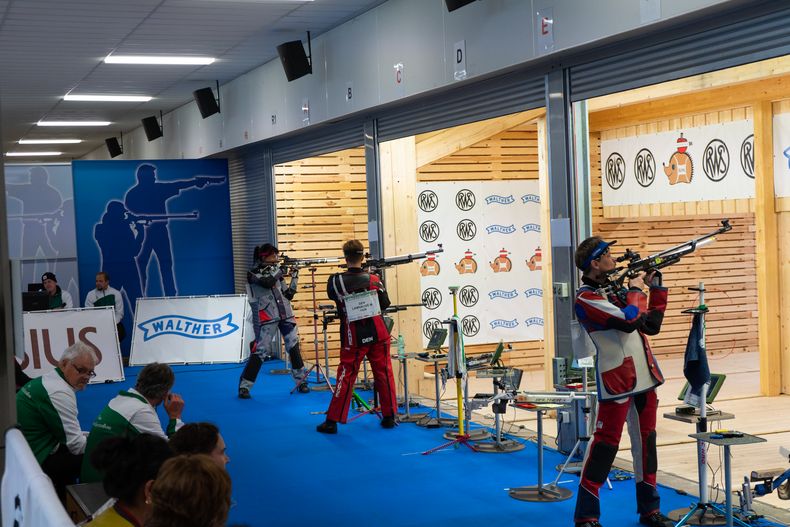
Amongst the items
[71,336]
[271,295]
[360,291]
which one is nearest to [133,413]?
[360,291]

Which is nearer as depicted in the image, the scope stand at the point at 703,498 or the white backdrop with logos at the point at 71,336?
the scope stand at the point at 703,498

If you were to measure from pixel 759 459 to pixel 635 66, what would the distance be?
3.15 m

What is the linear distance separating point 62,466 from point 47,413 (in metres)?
0.34

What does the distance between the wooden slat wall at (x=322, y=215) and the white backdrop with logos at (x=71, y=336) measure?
8.51 ft

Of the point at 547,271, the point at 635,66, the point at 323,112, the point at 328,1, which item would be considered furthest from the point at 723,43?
the point at 323,112

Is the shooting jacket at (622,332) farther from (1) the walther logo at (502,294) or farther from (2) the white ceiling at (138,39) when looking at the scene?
(1) the walther logo at (502,294)

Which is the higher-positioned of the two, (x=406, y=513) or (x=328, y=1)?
(x=328, y=1)

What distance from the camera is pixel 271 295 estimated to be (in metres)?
11.3

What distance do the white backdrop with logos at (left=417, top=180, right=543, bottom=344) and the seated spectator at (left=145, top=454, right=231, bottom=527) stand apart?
929 centimetres

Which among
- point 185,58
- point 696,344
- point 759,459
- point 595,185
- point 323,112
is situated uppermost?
point 185,58

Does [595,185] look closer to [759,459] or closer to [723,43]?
[759,459]

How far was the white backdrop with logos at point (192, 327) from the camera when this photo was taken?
45.2 ft

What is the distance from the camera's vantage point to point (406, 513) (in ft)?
20.7

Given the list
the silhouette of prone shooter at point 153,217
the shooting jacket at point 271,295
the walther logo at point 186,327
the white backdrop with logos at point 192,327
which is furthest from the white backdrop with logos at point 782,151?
the silhouette of prone shooter at point 153,217
